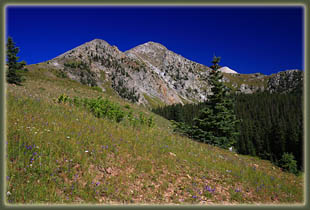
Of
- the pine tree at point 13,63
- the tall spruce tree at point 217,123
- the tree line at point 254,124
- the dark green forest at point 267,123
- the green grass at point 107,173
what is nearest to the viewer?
the green grass at point 107,173

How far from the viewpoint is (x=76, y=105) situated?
412 inches

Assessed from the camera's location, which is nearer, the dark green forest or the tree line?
the tree line

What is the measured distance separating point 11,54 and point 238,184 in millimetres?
27913

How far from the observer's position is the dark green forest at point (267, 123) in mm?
84500

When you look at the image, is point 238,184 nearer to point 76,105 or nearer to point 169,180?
point 169,180

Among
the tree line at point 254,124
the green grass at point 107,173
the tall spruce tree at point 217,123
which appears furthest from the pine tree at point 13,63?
the tall spruce tree at point 217,123

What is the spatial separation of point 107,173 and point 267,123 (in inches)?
5929

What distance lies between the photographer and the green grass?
12.0 feet

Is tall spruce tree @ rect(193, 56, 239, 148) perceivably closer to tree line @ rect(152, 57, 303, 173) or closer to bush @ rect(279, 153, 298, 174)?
tree line @ rect(152, 57, 303, 173)

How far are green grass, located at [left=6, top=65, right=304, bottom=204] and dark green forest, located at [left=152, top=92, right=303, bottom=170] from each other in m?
51.0

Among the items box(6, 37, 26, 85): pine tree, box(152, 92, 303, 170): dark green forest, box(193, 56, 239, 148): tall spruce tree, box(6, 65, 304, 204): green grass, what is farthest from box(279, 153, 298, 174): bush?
box(6, 37, 26, 85): pine tree

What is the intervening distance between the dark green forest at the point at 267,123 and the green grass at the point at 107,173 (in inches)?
2008

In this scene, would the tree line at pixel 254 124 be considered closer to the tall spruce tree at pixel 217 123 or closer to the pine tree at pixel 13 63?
the tall spruce tree at pixel 217 123

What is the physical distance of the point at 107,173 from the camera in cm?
450
